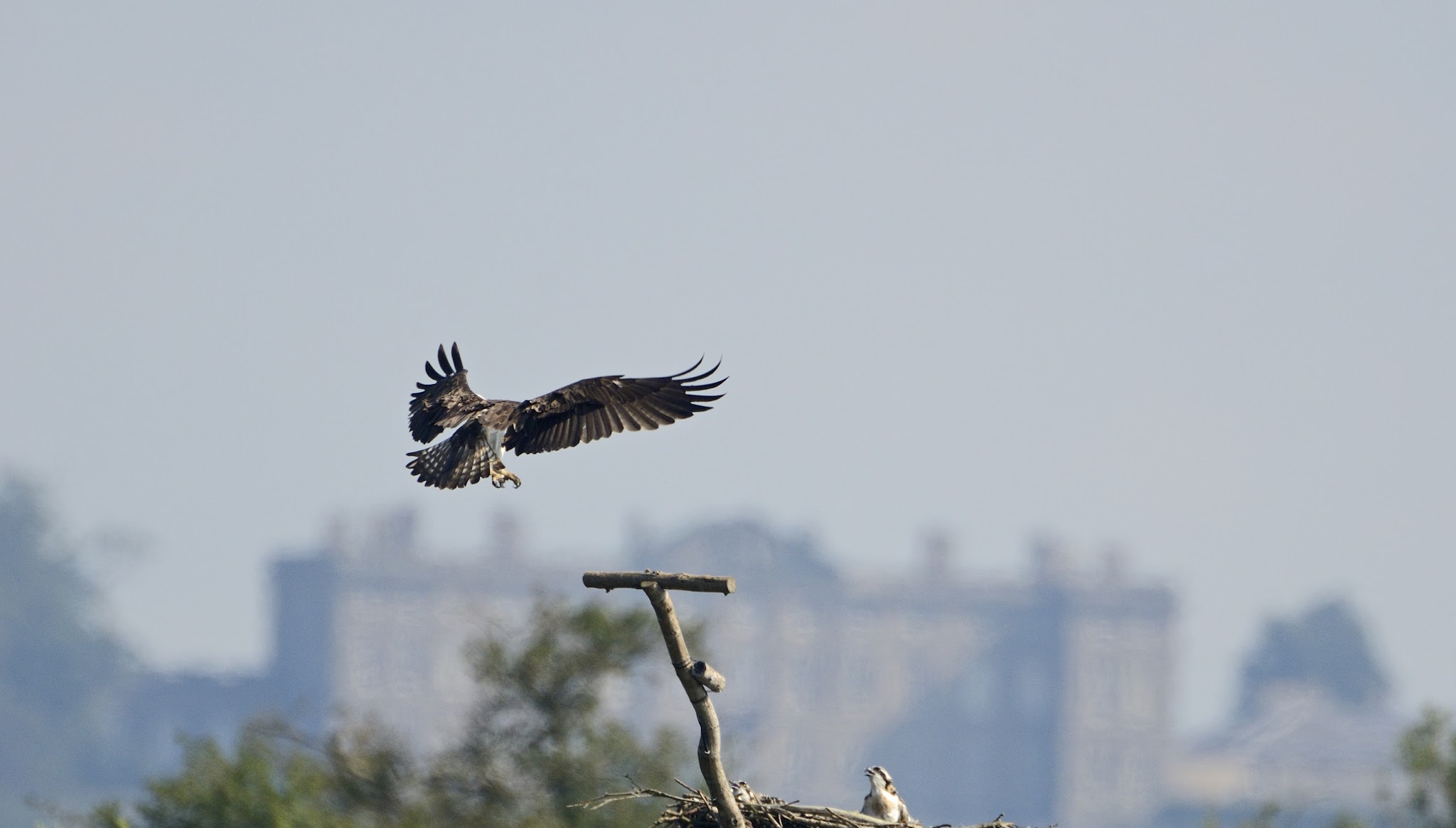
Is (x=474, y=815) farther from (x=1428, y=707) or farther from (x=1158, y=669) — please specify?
(x=1158, y=669)

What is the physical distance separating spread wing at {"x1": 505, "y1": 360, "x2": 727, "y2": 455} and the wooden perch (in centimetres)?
382

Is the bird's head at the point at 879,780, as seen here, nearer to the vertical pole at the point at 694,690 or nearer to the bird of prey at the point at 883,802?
the bird of prey at the point at 883,802

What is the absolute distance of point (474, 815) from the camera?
35875 millimetres

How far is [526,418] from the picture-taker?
1677 centimetres

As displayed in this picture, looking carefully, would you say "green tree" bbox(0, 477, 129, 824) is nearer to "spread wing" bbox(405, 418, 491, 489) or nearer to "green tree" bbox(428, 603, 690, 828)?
"green tree" bbox(428, 603, 690, 828)

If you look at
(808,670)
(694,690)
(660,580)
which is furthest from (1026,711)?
(660,580)

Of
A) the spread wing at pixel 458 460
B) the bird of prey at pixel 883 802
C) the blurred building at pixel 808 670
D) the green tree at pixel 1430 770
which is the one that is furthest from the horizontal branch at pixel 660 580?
the blurred building at pixel 808 670

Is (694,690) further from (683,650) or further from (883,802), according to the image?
(883,802)

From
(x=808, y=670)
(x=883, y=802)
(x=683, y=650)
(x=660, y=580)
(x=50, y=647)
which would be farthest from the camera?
(x=808, y=670)

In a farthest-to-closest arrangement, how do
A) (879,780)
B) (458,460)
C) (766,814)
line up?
(458,460) < (879,780) < (766,814)

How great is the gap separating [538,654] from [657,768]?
109 inches

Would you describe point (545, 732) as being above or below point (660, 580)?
below

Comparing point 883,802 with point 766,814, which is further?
point 883,802

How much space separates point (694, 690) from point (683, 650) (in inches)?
7.3
